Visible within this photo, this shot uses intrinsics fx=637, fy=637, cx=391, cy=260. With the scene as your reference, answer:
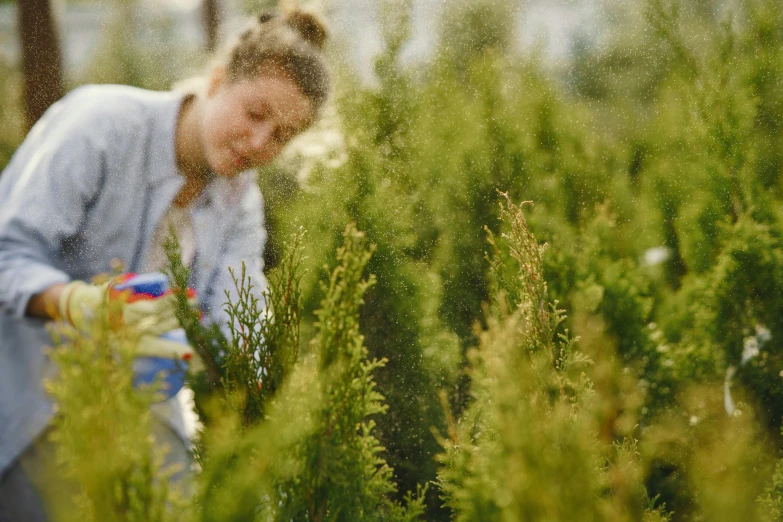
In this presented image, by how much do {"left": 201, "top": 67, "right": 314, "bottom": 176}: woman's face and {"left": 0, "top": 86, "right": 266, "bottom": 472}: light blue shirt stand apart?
0.08 m

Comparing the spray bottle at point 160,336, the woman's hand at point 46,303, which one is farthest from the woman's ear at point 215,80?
the woman's hand at point 46,303

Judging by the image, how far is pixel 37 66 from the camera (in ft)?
6.24

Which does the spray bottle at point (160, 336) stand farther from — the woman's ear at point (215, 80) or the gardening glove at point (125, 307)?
the woman's ear at point (215, 80)

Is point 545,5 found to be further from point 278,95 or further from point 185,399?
point 185,399

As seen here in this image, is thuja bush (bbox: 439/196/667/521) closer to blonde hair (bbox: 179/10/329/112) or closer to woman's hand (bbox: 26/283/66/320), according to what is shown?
blonde hair (bbox: 179/10/329/112)

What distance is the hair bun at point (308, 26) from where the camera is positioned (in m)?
1.92

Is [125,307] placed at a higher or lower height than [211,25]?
lower

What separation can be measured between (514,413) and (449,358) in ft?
4.08

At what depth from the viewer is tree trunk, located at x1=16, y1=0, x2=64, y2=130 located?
74.6 inches

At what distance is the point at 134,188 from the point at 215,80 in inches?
16.0

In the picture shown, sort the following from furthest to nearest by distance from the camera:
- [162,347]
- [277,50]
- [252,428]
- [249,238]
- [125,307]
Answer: [249,238], [277,50], [162,347], [125,307], [252,428]

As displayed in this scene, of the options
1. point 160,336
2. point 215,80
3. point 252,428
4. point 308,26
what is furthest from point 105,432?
point 308,26

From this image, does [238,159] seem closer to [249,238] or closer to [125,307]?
[249,238]

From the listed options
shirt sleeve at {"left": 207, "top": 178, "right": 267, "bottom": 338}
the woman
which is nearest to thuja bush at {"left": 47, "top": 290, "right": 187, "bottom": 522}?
the woman
